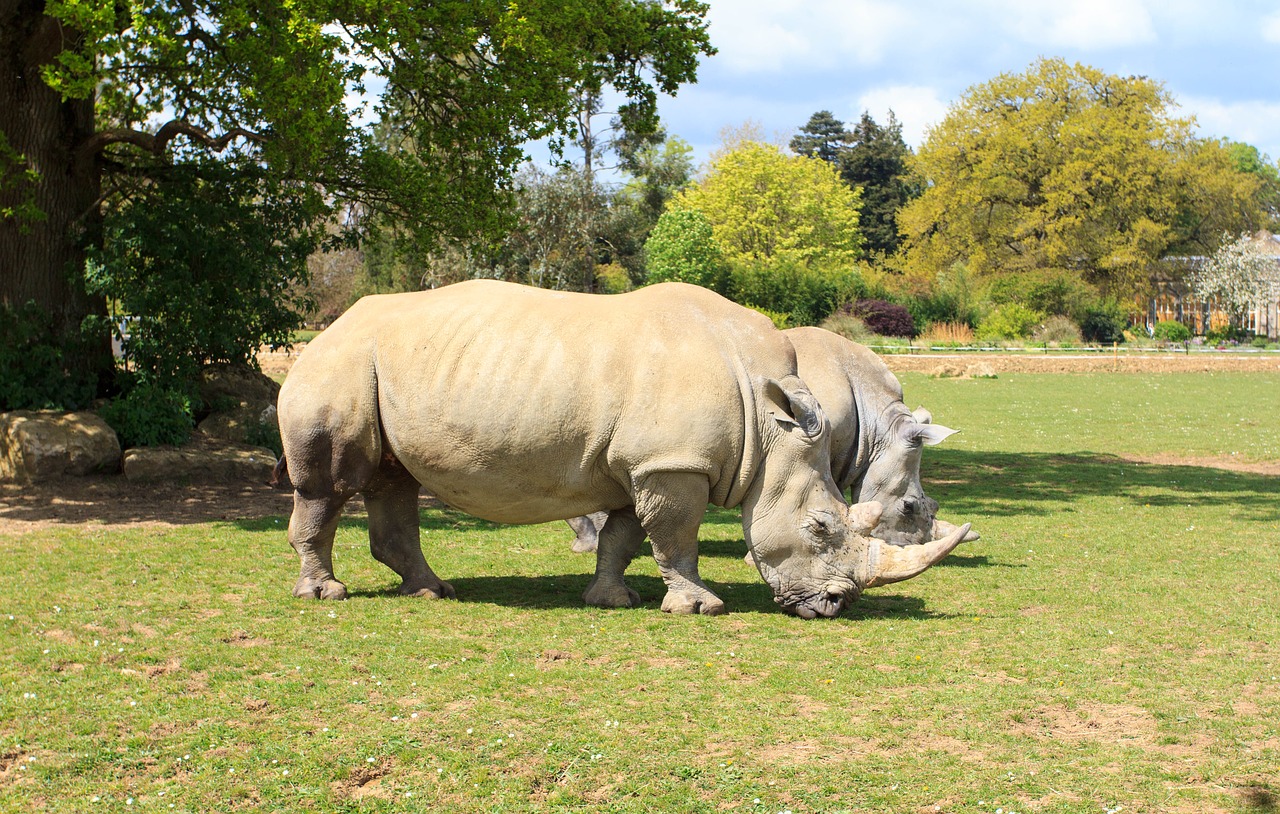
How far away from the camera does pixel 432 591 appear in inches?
379

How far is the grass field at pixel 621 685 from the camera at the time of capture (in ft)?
18.7

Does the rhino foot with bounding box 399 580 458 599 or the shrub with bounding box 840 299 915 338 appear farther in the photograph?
the shrub with bounding box 840 299 915 338

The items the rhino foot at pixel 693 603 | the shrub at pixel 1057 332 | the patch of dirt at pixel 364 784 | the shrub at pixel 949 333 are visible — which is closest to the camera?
the patch of dirt at pixel 364 784

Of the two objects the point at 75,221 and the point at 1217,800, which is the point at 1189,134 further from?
the point at 1217,800

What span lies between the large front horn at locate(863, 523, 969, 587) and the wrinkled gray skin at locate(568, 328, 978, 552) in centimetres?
204

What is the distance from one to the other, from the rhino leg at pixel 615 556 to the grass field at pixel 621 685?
233 millimetres

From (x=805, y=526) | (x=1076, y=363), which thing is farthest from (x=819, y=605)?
(x=1076, y=363)

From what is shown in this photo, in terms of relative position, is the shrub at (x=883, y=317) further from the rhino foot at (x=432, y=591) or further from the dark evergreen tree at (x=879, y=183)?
the rhino foot at (x=432, y=591)

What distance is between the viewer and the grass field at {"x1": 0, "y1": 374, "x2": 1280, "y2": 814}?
5.70 metres

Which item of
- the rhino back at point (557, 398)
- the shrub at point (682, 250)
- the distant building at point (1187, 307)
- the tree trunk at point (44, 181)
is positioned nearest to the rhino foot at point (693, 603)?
the rhino back at point (557, 398)

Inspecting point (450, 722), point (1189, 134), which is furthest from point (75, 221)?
point (1189, 134)

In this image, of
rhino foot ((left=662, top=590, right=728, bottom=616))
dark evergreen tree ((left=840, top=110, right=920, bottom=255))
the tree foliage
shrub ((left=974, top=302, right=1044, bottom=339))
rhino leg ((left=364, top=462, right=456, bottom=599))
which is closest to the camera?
rhino foot ((left=662, top=590, right=728, bottom=616))

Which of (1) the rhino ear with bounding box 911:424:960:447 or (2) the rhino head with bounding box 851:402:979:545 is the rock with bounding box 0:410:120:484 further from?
(1) the rhino ear with bounding box 911:424:960:447

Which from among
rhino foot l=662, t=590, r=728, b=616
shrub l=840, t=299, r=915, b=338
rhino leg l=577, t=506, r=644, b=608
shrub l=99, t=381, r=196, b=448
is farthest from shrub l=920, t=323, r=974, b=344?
rhino foot l=662, t=590, r=728, b=616
